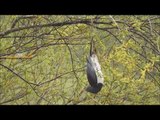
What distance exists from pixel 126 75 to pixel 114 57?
1.09 ft

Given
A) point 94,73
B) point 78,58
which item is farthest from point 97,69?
point 78,58

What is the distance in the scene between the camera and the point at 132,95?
470cm

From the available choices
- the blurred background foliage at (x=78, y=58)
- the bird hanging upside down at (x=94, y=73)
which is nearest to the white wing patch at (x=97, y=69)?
the bird hanging upside down at (x=94, y=73)

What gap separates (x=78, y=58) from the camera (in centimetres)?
535

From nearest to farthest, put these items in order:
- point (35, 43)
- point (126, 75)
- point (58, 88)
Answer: point (126, 75), point (35, 43), point (58, 88)

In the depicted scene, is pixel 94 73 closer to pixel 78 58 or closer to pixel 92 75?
pixel 92 75

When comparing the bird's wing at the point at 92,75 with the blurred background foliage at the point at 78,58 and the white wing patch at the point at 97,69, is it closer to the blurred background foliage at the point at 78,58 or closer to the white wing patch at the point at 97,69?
the white wing patch at the point at 97,69

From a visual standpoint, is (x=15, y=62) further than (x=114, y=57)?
Yes

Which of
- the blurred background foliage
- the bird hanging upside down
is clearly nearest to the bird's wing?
the bird hanging upside down

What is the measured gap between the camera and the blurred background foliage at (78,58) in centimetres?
428

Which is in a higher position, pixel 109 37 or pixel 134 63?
pixel 109 37
